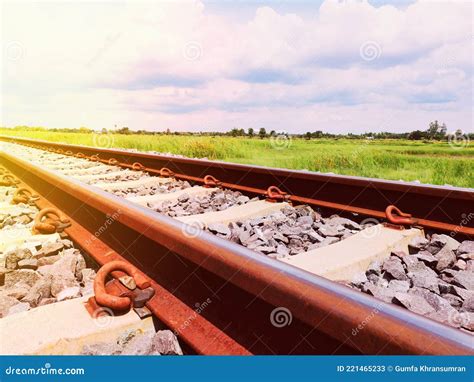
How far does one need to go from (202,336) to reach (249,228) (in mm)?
1802

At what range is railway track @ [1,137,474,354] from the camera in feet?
4.62

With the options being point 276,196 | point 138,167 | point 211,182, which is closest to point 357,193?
point 276,196

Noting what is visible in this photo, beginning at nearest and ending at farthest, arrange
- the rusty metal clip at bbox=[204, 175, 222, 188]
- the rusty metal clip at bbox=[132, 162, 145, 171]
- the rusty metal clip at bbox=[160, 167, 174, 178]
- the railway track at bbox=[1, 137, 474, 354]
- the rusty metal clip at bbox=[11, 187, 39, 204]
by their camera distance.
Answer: the railway track at bbox=[1, 137, 474, 354] → the rusty metal clip at bbox=[11, 187, 39, 204] → the rusty metal clip at bbox=[204, 175, 222, 188] → the rusty metal clip at bbox=[160, 167, 174, 178] → the rusty metal clip at bbox=[132, 162, 145, 171]

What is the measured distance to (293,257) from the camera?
2.72 m

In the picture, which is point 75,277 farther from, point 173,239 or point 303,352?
point 303,352

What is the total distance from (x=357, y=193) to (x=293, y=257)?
1646mm

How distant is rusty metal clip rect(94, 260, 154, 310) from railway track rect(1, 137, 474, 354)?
4 centimetres

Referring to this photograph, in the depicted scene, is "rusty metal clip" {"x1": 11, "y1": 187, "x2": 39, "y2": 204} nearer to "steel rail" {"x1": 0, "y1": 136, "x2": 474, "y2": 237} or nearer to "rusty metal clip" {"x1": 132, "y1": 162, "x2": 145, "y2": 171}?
"steel rail" {"x1": 0, "y1": 136, "x2": 474, "y2": 237}

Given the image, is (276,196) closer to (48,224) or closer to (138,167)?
(48,224)

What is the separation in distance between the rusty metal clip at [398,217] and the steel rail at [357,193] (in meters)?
0.09

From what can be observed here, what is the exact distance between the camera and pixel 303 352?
1559mm

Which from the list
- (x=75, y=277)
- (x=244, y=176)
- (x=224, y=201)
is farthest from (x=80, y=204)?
(x=244, y=176)

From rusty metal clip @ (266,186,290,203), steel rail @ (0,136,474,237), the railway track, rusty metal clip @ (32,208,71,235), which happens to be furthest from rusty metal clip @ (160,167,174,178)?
rusty metal clip @ (32,208,71,235)

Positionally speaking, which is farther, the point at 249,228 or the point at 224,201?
the point at 224,201
